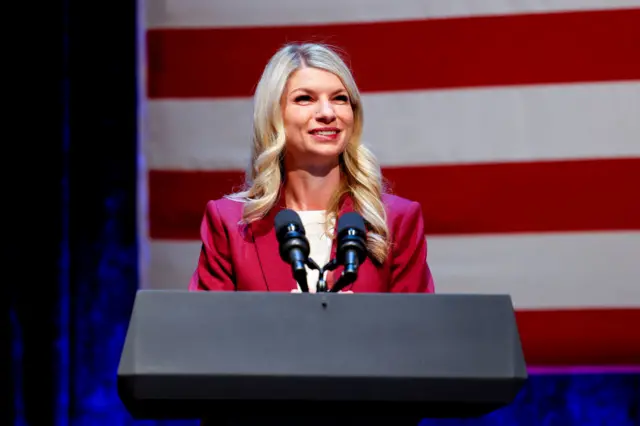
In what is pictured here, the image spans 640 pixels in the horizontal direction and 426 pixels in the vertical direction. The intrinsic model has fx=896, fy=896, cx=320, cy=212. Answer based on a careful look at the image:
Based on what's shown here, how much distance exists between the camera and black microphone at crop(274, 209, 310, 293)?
1.04 meters

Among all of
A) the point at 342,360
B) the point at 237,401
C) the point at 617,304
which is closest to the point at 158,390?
the point at 237,401

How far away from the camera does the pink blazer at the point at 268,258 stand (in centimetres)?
139

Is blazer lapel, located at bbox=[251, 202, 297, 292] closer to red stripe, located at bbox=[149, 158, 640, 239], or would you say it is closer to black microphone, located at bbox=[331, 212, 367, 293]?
black microphone, located at bbox=[331, 212, 367, 293]

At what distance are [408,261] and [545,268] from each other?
2.47 ft

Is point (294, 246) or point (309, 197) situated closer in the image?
point (294, 246)

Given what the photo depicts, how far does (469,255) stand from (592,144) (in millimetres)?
390

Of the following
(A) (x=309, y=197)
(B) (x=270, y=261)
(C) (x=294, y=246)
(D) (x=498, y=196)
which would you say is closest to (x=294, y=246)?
(C) (x=294, y=246)

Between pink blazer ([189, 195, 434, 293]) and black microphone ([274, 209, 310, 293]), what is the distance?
0.95ft

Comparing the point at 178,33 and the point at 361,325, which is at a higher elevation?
the point at 178,33

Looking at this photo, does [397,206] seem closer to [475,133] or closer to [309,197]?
[309,197]

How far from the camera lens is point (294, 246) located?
1.06 m

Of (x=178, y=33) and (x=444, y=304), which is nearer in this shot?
(x=444, y=304)

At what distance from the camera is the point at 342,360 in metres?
0.93

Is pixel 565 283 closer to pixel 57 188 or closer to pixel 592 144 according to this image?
pixel 592 144
